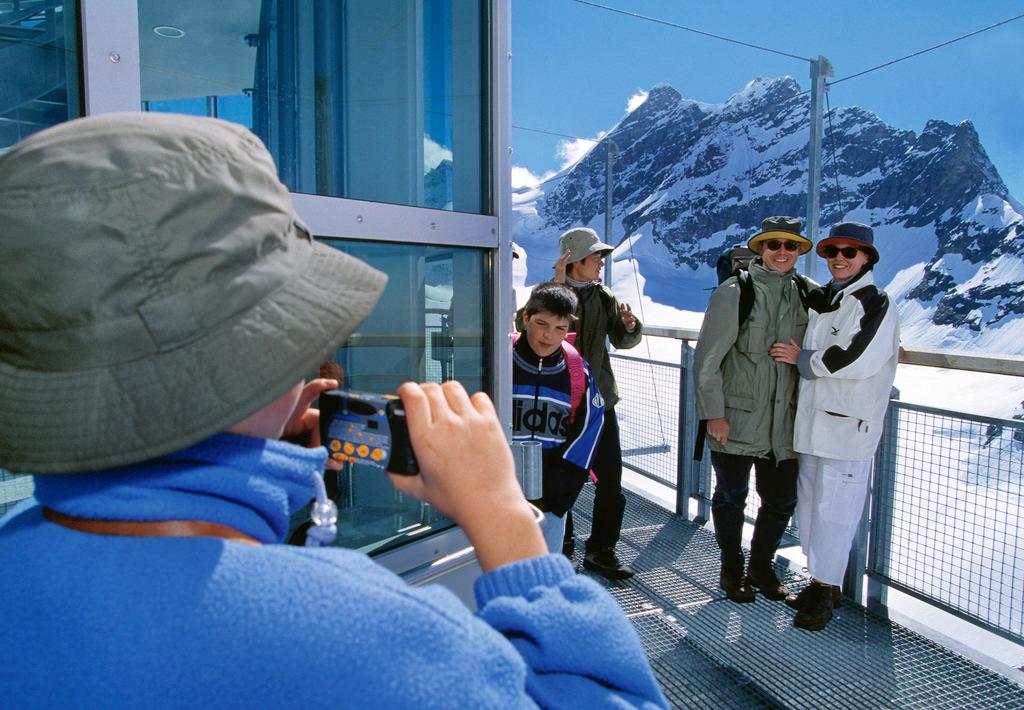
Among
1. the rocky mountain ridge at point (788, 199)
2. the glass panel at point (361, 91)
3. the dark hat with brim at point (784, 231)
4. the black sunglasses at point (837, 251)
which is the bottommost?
the black sunglasses at point (837, 251)

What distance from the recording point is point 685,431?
4.31 m

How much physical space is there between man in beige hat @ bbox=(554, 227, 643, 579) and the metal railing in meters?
1.12

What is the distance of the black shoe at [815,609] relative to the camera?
114 inches

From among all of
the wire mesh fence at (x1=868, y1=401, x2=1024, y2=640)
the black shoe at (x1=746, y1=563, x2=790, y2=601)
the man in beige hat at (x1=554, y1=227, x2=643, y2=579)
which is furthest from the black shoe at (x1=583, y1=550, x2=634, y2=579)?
the wire mesh fence at (x1=868, y1=401, x2=1024, y2=640)

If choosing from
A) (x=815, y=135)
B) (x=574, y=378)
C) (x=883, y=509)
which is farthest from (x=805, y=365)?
(x=815, y=135)

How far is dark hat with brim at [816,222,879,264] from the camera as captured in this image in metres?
2.90

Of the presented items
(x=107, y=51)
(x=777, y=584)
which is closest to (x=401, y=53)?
(x=107, y=51)

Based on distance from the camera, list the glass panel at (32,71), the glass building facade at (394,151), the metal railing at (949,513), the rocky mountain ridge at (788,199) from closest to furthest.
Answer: the glass panel at (32,71)
the glass building facade at (394,151)
the metal railing at (949,513)
the rocky mountain ridge at (788,199)

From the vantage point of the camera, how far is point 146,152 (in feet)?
1.62

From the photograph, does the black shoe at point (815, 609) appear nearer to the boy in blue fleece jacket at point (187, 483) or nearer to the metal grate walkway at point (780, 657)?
the metal grate walkway at point (780, 657)

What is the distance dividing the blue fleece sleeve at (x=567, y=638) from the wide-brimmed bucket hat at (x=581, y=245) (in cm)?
318

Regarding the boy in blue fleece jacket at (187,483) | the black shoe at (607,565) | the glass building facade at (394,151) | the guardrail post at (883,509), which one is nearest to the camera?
the boy in blue fleece jacket at (187,483)

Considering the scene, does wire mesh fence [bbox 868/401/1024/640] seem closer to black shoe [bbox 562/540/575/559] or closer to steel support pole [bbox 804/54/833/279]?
black shoe [bbox 562/540/575/559]

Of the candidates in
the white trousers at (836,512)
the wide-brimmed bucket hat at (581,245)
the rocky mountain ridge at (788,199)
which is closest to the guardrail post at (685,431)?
the wide-brimmed bucket hat at (581,245)
